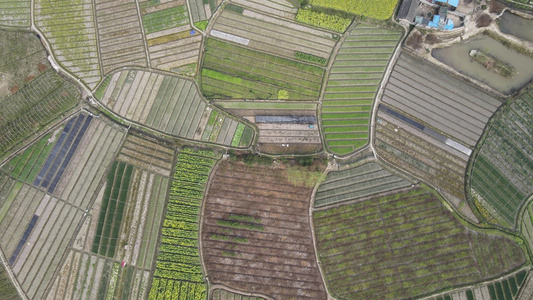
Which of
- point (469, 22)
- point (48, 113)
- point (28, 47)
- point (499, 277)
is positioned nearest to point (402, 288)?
point (499, 277)

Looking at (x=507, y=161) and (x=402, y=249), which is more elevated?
(x=507, y=161)

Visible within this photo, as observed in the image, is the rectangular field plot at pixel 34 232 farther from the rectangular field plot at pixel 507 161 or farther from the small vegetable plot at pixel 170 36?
the rectangular field plot at pixel 507 161

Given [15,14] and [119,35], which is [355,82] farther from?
[15,14]

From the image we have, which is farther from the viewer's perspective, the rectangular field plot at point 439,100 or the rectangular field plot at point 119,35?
the rectangular field plot at point 119,35

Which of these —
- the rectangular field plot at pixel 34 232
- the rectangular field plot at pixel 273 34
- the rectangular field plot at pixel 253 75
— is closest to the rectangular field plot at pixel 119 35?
the rectangular field plot at pixel 253 75

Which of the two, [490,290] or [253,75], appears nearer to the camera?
[490,290]

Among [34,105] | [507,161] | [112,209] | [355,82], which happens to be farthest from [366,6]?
[34,105]
